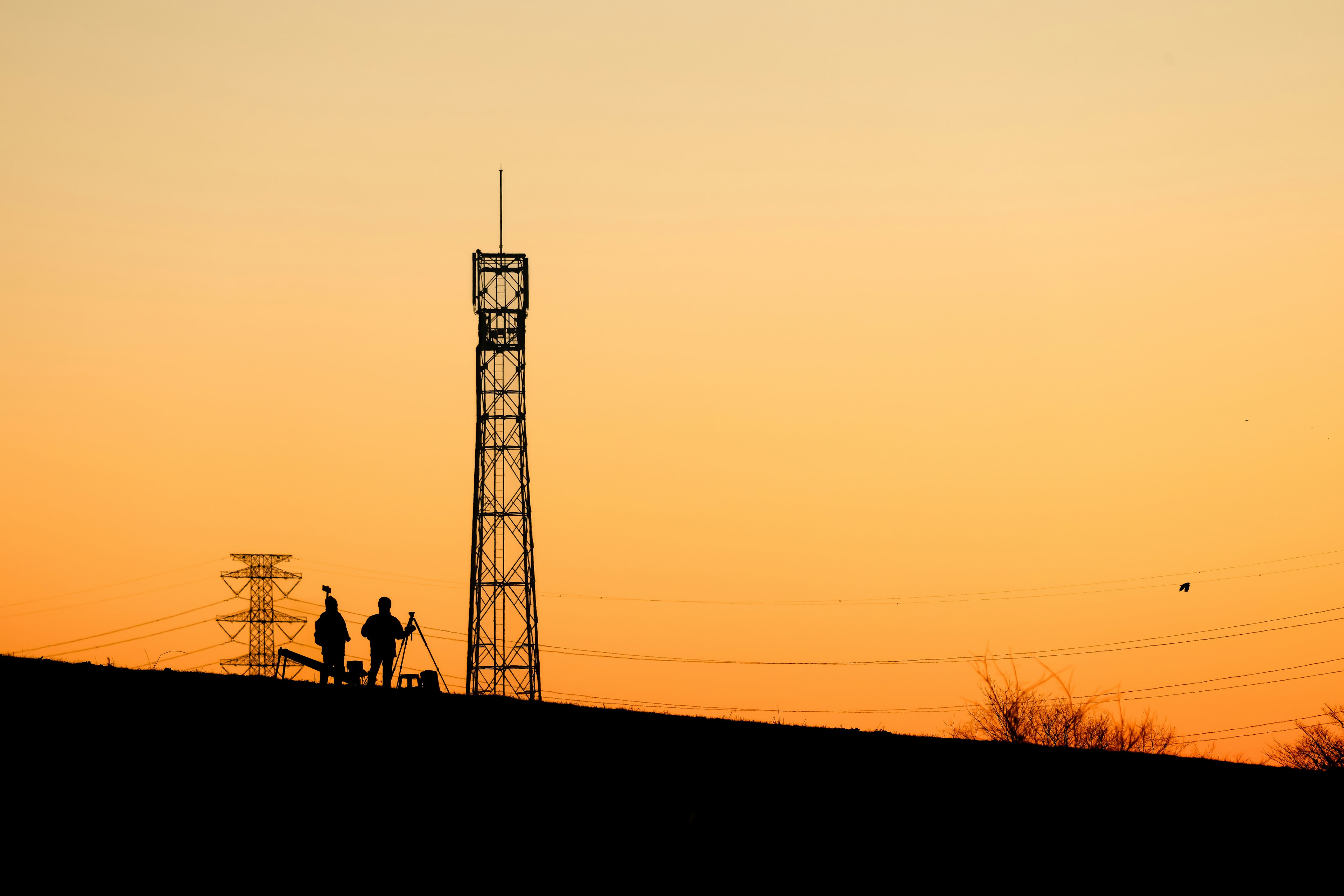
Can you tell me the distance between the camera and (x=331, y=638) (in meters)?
27.6

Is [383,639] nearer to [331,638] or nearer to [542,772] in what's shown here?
[331,638]

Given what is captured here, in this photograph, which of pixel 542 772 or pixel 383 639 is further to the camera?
pixel 383 639

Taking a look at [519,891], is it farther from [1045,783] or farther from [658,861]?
[1045,783]

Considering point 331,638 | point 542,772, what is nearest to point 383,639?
point 331,638

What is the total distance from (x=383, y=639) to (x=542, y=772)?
763cm

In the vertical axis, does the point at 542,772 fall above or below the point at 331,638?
below

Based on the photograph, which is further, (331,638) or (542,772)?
(331,638)

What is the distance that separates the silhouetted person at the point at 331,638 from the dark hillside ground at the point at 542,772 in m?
0.48

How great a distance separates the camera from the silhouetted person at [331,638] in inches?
1083

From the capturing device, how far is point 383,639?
89.7 feet

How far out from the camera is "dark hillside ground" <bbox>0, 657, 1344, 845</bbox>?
1822 cm

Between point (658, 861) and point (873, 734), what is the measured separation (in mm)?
13169

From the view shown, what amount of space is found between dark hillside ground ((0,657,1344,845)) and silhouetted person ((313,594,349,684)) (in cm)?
48

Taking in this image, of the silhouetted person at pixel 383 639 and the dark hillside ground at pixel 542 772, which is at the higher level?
the silhouetted person at pixel 383 639
